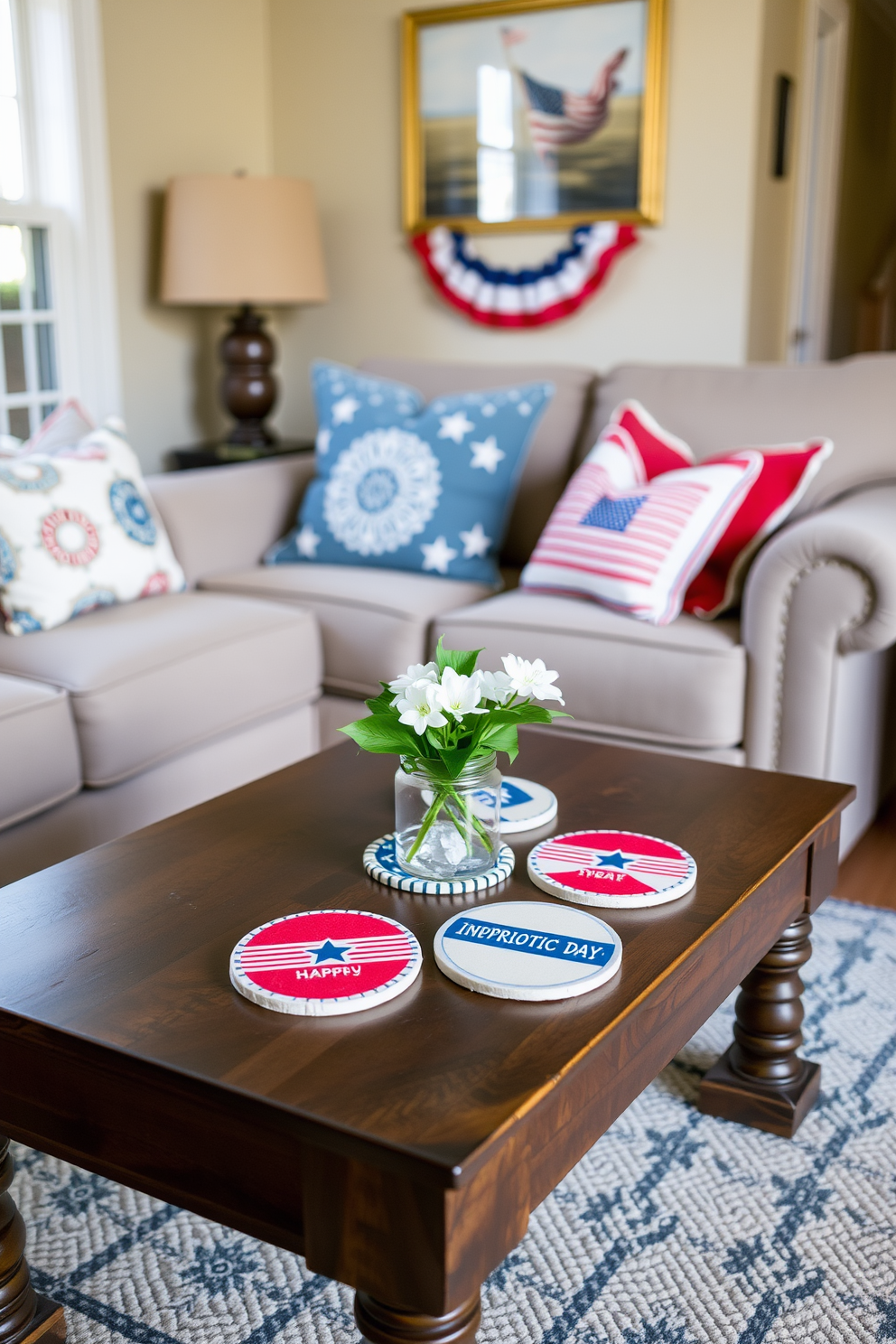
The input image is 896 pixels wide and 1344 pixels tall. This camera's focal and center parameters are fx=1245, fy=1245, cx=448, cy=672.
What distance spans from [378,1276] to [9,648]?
1.60m

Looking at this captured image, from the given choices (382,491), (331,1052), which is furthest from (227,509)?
(331,1052)

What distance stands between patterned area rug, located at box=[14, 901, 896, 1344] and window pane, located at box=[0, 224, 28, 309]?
2.58 m

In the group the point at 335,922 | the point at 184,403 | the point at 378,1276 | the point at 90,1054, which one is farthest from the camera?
the point at 184,403

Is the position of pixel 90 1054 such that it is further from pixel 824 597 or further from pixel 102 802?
pixel 824 597

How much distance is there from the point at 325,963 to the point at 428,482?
6.09 ft

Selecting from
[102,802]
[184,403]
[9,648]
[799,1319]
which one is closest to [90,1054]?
[799,1319]

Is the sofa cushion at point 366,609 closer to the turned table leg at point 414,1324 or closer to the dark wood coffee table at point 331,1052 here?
the dark wood coffee table at point 331,1052

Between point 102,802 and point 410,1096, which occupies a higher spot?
point 410,1096

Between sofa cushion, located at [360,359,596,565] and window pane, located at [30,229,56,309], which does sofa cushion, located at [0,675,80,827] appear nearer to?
sofa cushion, located at [360,359,596,565]

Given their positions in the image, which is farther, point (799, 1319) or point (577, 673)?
point (577, 673)

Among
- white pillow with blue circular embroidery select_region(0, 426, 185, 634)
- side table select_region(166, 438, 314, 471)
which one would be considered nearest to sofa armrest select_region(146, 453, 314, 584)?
white pillow with blue circular embroidery select_region(0, 426, 185, 634)

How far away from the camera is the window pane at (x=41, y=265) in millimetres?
3516

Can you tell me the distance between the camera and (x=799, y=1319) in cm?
129

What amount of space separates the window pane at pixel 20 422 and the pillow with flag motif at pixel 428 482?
3.58 feet
